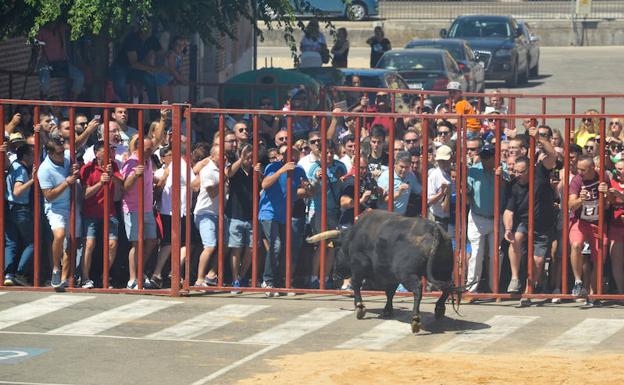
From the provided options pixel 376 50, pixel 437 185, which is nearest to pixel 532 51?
pixel 376 50

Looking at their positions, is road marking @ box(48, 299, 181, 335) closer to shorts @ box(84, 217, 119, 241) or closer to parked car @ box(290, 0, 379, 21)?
shorts @ box(84, 217, 119, 241)

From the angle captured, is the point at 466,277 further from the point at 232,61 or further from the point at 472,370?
the point at 232,61

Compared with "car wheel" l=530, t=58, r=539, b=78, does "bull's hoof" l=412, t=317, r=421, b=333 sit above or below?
below

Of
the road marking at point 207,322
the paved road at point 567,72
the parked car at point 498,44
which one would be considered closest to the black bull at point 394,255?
the road marking at point 207,322

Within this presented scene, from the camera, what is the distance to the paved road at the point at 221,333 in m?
13.1

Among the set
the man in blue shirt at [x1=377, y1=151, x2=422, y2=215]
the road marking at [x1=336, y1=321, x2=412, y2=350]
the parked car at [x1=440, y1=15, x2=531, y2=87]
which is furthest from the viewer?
the parked car at [x1=440, y1=15, x2=531, y2=87]

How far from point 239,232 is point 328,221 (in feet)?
3.26

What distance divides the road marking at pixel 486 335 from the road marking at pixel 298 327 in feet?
4.76

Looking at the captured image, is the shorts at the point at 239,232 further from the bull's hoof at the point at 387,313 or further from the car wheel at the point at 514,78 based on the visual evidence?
the car wheel at the point at 514,78

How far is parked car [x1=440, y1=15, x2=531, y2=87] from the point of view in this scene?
4119cm

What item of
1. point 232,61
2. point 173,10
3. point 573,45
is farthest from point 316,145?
point 573,45

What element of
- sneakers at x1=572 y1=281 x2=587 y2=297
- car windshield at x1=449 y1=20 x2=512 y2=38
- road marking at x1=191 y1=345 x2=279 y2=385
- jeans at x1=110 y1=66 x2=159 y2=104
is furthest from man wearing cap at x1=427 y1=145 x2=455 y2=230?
car windshield at x1=449 y1=20 x2=512 y2=38

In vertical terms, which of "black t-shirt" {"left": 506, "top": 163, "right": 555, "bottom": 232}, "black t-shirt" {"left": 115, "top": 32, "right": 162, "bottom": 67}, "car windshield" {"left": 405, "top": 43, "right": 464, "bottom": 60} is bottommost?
"black t-shirt" {"left": 506, "top": 163, "right": 555, "bottom": 232}

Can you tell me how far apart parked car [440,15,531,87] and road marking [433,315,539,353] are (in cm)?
2598
